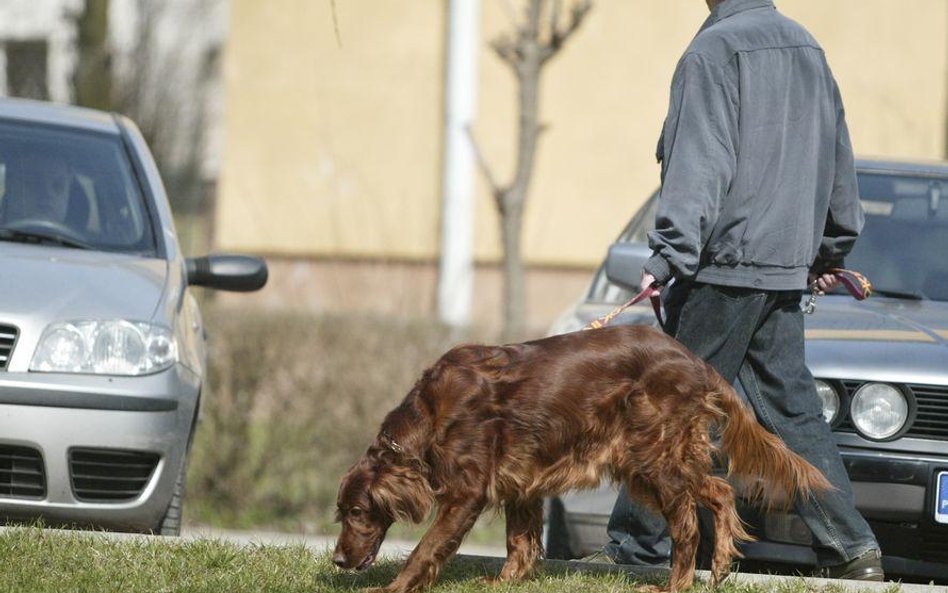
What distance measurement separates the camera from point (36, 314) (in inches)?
197

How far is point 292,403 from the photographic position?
987 cm

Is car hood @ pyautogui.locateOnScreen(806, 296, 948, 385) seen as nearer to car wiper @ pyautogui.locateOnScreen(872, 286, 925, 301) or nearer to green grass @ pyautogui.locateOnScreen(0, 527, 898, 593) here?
car wiper @ pyautogui.locateOnScreen(872, 286, 925, 301)

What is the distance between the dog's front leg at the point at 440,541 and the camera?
4078 mm

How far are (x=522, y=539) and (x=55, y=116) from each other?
Answer: 3.05 meters

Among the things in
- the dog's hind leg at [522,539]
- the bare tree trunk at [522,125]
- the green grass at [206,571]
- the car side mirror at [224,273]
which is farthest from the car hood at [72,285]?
the bare tree trunk at [522,125]

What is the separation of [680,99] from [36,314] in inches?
90.2

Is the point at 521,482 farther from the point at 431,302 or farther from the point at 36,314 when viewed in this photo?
the point at 431,302

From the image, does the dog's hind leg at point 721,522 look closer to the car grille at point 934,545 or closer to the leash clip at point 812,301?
the car grille at point 934,545

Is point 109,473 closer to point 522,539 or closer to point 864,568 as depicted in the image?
point 522,539

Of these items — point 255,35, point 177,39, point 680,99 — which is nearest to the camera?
point 680,99

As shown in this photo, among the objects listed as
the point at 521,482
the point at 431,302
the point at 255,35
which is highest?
the point at 521,482

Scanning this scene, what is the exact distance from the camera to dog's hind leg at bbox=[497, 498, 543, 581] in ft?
14.5

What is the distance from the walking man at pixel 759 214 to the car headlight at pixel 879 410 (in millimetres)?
289

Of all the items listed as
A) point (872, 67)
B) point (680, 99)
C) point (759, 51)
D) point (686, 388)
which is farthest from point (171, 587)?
point (872, 67)
